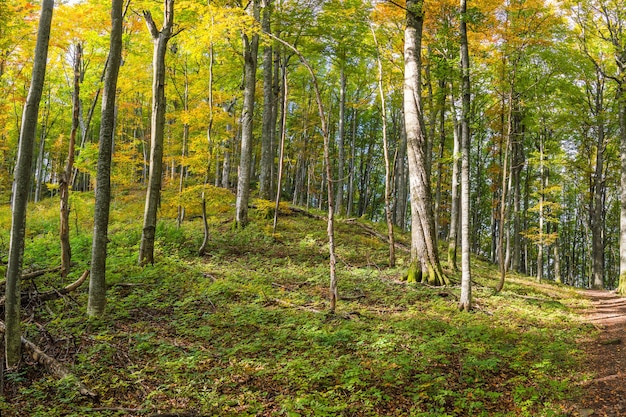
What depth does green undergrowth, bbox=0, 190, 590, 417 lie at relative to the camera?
4.18m

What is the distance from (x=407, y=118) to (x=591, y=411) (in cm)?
761

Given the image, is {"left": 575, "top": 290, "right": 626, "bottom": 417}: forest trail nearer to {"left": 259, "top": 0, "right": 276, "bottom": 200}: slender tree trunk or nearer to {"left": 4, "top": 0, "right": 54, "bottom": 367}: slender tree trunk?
{"left": 4, "top": 0, "right": 54, "bottom": 367}: slender tree trunk

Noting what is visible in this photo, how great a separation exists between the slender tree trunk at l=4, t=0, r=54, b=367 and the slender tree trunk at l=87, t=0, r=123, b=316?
1.46 m

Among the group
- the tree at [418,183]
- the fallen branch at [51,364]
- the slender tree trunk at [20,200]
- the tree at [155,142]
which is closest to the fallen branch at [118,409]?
the fallen branch at [51,364]

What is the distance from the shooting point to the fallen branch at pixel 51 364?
14.2 ft

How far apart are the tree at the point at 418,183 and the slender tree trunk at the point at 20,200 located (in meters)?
7.87

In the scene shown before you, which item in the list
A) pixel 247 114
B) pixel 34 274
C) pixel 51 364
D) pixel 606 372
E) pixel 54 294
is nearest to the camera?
pixel 51 364

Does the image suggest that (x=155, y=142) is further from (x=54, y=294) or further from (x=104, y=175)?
(x=54, y=294)

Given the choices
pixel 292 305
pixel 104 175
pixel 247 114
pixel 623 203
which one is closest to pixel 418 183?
pixel 292 305

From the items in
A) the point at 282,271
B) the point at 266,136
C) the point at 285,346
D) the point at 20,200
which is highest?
the point at 266,136

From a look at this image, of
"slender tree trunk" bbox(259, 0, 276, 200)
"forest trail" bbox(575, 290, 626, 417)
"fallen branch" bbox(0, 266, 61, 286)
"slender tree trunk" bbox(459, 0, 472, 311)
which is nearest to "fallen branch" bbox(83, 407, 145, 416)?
"fallen branch" bbox(0, 266, 61, 286)

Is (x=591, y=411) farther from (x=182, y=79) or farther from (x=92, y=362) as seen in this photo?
(x=182, y=79)

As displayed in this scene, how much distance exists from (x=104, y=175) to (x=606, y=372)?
8428mm

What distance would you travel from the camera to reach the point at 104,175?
6383mm
